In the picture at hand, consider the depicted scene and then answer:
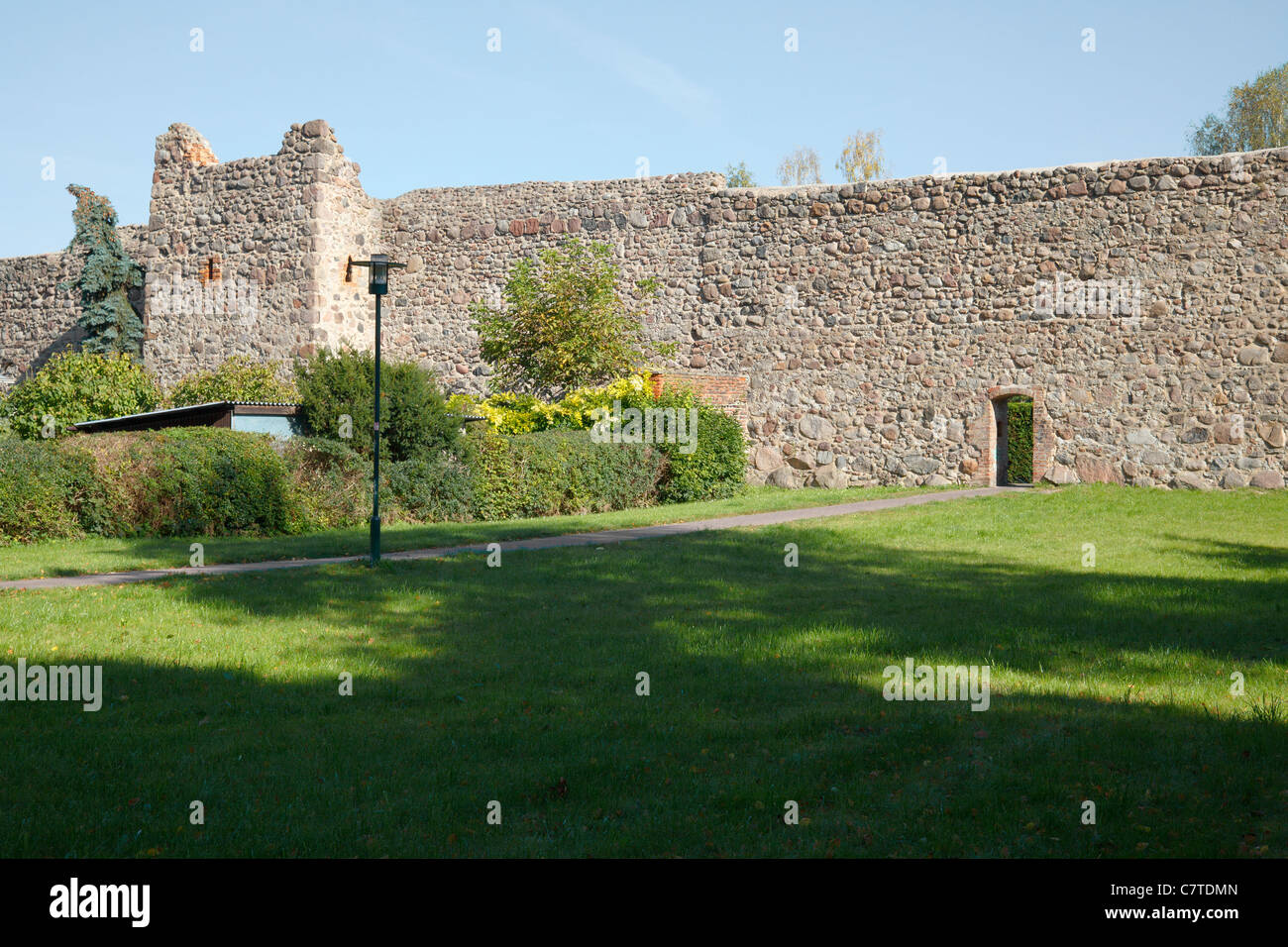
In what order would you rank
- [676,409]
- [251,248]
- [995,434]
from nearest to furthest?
[676,409] < [995,434] < [251,248]

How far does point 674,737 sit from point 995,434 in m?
16.8

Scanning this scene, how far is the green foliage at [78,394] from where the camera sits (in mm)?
22000

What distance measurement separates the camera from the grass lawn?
11.4 metres

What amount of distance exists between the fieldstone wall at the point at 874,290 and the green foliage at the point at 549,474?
15.5 feet

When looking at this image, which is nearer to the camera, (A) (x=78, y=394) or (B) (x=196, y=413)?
(B) (x=196, y=413)

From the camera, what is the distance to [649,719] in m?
5.73

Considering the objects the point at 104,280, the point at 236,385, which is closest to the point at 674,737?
the point at 236,385

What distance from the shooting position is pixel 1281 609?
339 inches

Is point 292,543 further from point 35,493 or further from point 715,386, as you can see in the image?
point 715,386

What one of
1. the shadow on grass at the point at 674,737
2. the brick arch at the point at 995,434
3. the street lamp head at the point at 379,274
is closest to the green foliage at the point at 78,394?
the street lamp head at the point at 379,274

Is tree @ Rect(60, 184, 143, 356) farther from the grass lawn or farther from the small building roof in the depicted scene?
the grass lawn

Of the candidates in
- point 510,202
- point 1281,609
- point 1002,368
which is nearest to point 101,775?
point 1281,609

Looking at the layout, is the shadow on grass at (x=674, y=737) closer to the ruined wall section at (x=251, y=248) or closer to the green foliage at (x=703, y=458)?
the green foliage at (x=703, y=458)

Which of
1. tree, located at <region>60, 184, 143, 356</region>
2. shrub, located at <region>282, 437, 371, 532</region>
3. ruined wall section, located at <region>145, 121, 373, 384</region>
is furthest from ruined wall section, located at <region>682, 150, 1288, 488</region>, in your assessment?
tree, located at <region>60, 184, 143, 356</region>
